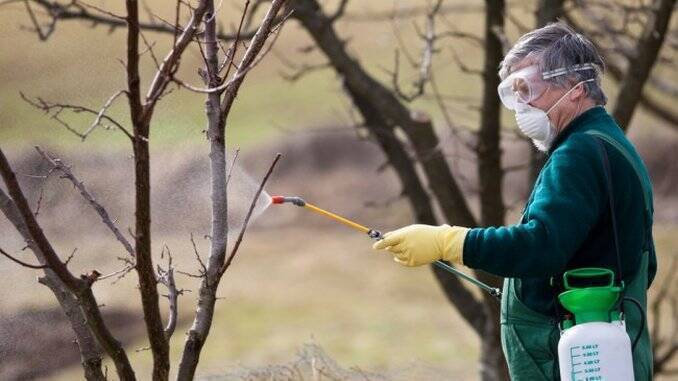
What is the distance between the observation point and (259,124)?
1653cm

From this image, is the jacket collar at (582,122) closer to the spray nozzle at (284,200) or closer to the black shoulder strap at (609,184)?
the black shoulder strap at (609,184)

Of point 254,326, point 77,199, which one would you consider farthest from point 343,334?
point 77,199

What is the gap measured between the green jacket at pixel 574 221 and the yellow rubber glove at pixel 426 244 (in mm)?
31

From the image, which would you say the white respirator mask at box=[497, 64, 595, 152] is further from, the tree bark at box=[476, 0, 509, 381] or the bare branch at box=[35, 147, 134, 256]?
the tree bark at box=[476, 0, 509, 381]

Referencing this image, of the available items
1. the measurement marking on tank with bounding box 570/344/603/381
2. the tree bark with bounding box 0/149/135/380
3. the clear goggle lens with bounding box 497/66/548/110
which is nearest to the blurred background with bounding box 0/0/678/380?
the tree bark with bounding box 0/149/135/380

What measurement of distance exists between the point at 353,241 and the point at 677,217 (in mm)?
4194

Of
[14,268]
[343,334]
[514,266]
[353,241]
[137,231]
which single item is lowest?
[514,266]

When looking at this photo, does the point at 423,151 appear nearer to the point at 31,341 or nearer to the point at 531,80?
the point at 31,341

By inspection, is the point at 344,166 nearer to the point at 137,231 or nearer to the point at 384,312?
the point at 384,312

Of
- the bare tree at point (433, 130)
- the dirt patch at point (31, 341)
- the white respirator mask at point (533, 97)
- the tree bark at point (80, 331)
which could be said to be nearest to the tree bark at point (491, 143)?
the bare tree at point (433, 130)

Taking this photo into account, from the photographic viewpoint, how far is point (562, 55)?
2783 millimetres

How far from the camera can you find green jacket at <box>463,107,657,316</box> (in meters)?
2.59

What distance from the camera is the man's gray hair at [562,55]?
278 centimetres

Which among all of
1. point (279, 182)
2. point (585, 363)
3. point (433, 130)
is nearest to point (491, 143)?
point (433, 130)
